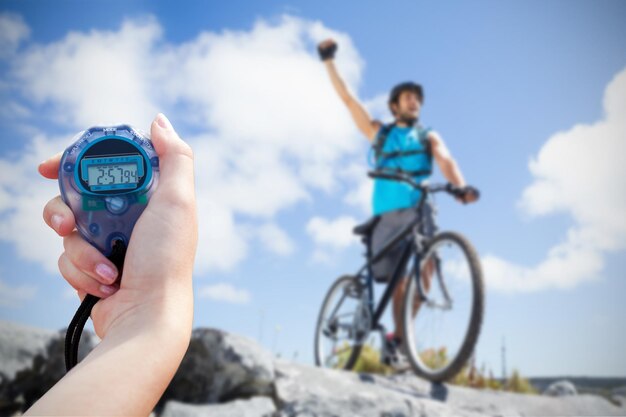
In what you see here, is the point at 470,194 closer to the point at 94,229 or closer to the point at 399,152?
the point at 399,152

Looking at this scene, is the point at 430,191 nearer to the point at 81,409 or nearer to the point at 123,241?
the point at 123,241

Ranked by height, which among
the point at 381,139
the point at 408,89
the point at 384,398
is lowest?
the point at 384,398

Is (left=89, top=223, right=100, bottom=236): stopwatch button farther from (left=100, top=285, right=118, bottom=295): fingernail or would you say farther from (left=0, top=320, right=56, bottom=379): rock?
(left=0, top=320, right=56, bottom=379): rock

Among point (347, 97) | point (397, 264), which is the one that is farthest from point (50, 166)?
point (347, 97)

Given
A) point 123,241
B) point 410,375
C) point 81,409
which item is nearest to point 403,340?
point 410,375

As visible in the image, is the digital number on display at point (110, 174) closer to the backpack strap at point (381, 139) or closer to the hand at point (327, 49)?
the backpack strap at point (381, 139)

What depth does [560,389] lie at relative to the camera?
8156 millimetres

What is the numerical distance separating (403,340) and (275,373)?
132cm

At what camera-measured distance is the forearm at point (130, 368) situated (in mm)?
704

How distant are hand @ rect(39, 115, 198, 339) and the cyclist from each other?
3.80 metres

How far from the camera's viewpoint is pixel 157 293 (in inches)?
38.4

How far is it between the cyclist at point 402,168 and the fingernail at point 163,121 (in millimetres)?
→ 3732

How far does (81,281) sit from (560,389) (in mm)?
8525

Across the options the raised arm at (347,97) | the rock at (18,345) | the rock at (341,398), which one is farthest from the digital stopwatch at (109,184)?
the raised arm at (347,97)
